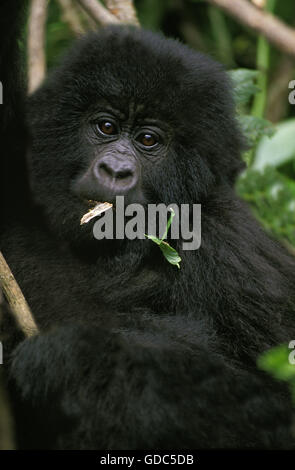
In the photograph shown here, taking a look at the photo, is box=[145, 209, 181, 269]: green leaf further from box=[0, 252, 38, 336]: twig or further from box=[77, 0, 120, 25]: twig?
box=[77, 0, 120, 25]: twig

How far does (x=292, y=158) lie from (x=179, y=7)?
3.58m

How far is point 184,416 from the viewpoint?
3.27 meters

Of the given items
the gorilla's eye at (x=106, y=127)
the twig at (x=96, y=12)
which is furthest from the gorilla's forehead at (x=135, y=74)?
the twig at (x=96, y=12)

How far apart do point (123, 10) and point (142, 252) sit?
91.0 inches

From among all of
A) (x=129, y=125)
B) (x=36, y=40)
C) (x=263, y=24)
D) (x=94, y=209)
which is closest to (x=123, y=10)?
(x=36, y=40)

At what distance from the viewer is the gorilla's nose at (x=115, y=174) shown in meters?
3.56

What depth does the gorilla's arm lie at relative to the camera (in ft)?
10.5

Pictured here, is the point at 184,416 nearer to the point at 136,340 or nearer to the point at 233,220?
the point at 136,340

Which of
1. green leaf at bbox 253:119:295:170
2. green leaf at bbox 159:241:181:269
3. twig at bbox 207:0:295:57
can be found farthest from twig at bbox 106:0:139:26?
twig at bbox 207:0:295:57

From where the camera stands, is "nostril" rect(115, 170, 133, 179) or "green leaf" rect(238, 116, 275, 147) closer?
"nostril" rect(115, 170, 133, 179)

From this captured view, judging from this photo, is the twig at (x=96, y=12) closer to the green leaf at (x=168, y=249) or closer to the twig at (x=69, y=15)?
the twig at (x=69, y=15)

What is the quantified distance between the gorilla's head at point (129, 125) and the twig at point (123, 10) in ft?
4.09

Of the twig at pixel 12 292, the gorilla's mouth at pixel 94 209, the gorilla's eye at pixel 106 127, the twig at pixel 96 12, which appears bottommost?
the twig at pixel 12 292

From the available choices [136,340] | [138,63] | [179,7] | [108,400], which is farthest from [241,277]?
[179,7]
